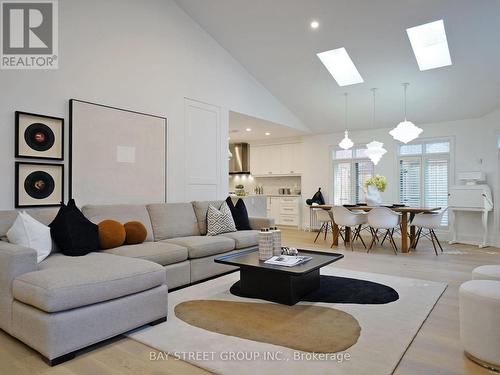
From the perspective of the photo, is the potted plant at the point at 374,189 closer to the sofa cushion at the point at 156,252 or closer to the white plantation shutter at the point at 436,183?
the white plantation shutter at the point at 436,183

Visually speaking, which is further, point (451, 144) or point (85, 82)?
point (451, 144)

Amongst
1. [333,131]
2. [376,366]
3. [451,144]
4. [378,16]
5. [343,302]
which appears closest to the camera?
[376,366]

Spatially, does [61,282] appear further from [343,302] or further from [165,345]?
[343,302]

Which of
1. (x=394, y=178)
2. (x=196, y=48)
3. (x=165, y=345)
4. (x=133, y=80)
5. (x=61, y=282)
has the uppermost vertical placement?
(x=196, y=48)

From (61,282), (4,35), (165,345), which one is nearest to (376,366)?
(165,345)

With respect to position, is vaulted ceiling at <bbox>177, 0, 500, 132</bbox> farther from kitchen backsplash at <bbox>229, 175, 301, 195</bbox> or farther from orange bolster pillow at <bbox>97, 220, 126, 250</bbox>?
orange bolster pillow at <bbox>97, 220, 126, 250</bbox>

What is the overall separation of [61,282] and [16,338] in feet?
2.32

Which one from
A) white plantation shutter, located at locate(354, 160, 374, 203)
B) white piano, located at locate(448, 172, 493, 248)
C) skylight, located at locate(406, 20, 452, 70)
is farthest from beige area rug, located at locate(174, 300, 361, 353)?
white plantation shutter, located at locate(354, 160, 374, 203)

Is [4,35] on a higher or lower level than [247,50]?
lower

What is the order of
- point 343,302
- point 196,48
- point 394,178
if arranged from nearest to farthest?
point 343,302, point 196,48, point 394,178

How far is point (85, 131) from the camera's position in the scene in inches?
155

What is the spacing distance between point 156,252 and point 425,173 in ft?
20.6

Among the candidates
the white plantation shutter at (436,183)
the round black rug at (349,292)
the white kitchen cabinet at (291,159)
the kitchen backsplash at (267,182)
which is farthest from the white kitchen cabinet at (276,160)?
the round black rug at (349,292)

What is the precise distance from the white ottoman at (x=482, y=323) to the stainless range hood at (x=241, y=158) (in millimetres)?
8183
